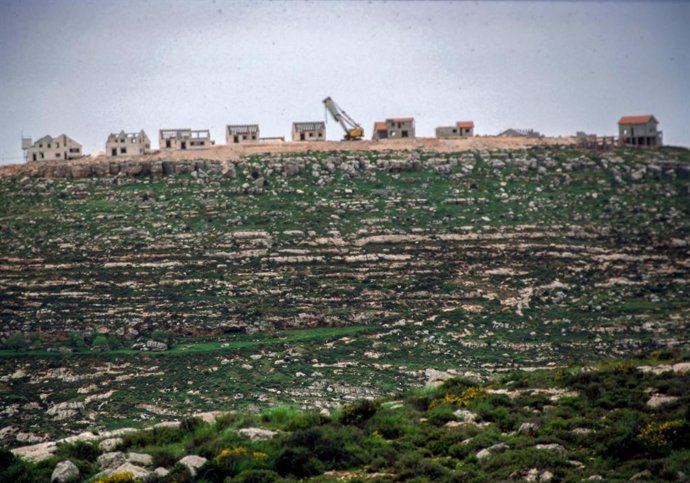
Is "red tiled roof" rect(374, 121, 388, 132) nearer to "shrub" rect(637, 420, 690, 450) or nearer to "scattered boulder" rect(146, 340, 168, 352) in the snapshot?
"scattered boulder" rect(146, 340, 168, 352)

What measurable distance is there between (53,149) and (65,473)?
64971 mm

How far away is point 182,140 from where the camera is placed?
279 feet

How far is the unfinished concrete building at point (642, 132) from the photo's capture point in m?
91.3

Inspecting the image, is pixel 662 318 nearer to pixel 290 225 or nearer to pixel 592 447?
pixel 290 225

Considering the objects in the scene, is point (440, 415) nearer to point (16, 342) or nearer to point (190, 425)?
point (190, 425)

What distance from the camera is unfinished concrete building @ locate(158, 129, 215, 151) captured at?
84.6 m

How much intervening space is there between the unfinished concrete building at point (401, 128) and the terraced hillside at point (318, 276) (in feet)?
33.7

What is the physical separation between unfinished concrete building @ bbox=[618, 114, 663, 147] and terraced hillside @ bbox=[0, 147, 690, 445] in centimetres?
855

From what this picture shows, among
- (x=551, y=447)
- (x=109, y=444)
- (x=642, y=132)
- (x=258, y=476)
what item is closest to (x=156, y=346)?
(x=109, y=444)

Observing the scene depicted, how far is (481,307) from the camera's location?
189 ft

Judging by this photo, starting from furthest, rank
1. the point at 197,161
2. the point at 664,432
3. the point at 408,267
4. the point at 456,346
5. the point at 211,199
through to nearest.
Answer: the point at 197,161
the point at 211,199
the point at 408,267
the point at 456,346
the point at 664,432

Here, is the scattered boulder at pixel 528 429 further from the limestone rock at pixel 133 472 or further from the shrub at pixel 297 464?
the limestone rock at pixel 133 472

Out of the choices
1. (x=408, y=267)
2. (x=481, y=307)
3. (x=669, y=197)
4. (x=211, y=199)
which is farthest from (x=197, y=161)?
(x=669, y=197)

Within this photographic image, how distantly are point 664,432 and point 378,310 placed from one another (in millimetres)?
33237
